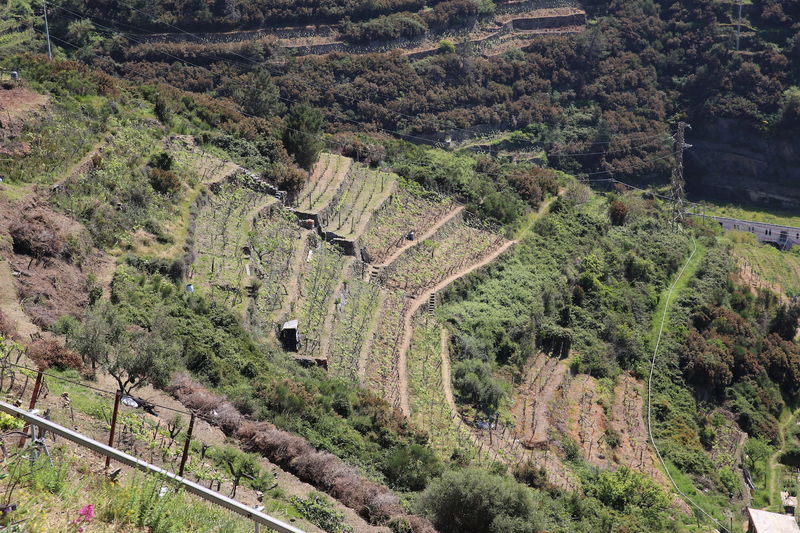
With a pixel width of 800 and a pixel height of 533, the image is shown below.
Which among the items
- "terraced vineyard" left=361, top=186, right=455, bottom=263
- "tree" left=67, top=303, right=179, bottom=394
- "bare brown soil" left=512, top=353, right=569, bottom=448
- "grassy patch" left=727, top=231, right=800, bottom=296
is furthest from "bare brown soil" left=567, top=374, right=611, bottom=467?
"grassy patch" left=727, top=231, right=800, bottom=296

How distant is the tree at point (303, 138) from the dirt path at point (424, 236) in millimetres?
6159

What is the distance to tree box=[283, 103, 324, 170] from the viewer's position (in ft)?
125

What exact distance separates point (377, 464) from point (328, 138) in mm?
26125

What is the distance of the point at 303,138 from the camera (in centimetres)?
3812

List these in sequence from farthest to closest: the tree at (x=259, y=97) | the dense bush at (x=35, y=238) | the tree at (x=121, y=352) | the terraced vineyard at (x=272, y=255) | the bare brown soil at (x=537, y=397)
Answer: the tree at (x=259, y=97)
the bare brown soil at (x=537, y=397)
the terraced vineyard at (x=272, y=255)
the dense bush at (x=35, y=238)
the tree at (x=121, y=352)

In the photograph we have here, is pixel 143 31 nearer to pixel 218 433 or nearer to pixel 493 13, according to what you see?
pixel 493 13

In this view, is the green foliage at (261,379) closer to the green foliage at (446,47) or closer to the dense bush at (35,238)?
the dense bush at (35,238)

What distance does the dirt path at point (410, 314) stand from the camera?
2704 cm

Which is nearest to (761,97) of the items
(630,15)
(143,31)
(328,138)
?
(630,15)

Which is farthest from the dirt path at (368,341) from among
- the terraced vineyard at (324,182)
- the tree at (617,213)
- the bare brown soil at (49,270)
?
the tree at (617,213)

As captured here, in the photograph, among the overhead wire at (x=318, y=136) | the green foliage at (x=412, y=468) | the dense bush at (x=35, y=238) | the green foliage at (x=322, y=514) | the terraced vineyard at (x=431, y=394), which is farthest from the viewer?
the overhead wire at (x=318, y=136)

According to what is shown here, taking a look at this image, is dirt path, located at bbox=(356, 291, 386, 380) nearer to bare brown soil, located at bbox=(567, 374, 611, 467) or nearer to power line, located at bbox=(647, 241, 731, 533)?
bare brown soil, located at bbox=(567, 374, 611, 467)

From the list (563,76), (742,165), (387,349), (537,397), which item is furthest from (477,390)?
(742,165)

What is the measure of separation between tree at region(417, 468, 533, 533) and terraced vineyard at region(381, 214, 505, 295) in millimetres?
15547
